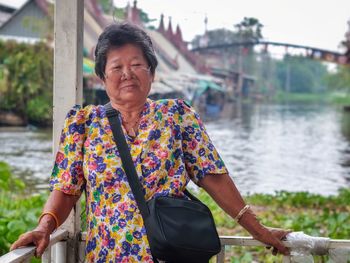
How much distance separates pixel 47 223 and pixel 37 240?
6cm

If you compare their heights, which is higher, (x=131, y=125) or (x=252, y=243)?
(x=131, y=125)

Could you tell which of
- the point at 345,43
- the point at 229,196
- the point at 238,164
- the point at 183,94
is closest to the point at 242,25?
the point at 183,94

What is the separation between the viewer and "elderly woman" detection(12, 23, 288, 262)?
1410 mm

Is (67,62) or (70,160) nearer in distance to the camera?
(70,160)

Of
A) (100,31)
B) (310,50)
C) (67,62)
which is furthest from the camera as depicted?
(310,50)

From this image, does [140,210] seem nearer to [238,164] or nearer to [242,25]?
[242,25]

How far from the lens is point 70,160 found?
4.82 ft

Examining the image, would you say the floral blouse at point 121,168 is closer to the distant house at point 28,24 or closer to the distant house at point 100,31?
the distant house at point 100,31

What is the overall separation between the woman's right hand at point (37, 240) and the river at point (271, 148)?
5531mm

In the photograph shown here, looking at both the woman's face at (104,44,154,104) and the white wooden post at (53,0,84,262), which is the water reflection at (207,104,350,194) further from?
the woman's face at (104,44,154,104)

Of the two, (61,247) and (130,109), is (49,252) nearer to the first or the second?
(61,247)

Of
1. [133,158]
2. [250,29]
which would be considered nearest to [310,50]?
[250,29]

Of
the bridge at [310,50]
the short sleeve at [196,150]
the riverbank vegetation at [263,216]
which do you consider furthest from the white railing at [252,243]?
Answer: the bridge at [310,50]

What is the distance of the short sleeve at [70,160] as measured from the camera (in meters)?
1.47
